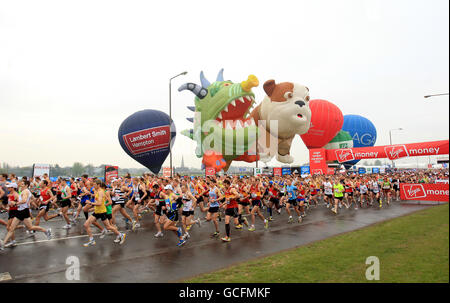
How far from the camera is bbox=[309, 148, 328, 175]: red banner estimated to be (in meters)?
29.0

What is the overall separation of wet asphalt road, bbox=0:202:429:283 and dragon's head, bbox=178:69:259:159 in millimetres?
14191

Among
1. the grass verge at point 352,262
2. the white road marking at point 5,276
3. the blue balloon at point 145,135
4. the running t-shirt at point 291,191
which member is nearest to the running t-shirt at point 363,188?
the running t-shirt at point 291,191

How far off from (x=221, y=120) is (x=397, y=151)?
1465 cm

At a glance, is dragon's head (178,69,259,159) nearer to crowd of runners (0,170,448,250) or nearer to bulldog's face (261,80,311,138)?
bulldog's face (261,80,311,138)

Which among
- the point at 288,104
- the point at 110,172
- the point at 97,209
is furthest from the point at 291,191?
the point at 110,172

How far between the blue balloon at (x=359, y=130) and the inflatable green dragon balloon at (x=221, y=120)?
2078 cm

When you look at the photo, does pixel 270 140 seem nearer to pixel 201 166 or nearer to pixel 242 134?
pixel 242 134

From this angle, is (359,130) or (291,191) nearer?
(291,191)

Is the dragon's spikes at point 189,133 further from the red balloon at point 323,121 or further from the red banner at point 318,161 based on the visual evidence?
the red balloon at point 323,121

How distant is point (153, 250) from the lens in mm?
8758

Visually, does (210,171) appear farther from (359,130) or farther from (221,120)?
(359,130)

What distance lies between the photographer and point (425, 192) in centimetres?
2078

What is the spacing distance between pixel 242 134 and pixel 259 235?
16.8 m
